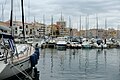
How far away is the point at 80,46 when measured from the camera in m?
87.4

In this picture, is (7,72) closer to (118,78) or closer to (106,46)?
(118,78)

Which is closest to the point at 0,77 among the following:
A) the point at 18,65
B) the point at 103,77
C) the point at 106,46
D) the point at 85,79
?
the point at 18,65

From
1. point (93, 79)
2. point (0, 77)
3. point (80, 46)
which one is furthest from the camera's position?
point (80, 46)

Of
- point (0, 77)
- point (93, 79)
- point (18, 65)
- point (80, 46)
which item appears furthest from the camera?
point (80, 46)

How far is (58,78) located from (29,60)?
343 centimetres

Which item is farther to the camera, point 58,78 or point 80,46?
point 80,46

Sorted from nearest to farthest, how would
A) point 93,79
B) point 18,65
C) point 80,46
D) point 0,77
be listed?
point 0,77, point 18,65, point 93,79, point 80,46

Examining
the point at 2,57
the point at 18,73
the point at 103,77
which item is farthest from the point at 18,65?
the point at 103,77

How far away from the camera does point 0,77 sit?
20.2 metres

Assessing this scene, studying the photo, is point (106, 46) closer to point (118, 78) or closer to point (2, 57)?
point (118, 78)

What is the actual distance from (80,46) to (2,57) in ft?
223

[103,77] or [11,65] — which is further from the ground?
[11,65]

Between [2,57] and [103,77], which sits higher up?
[2,57]

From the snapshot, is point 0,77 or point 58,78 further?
point 58,78
